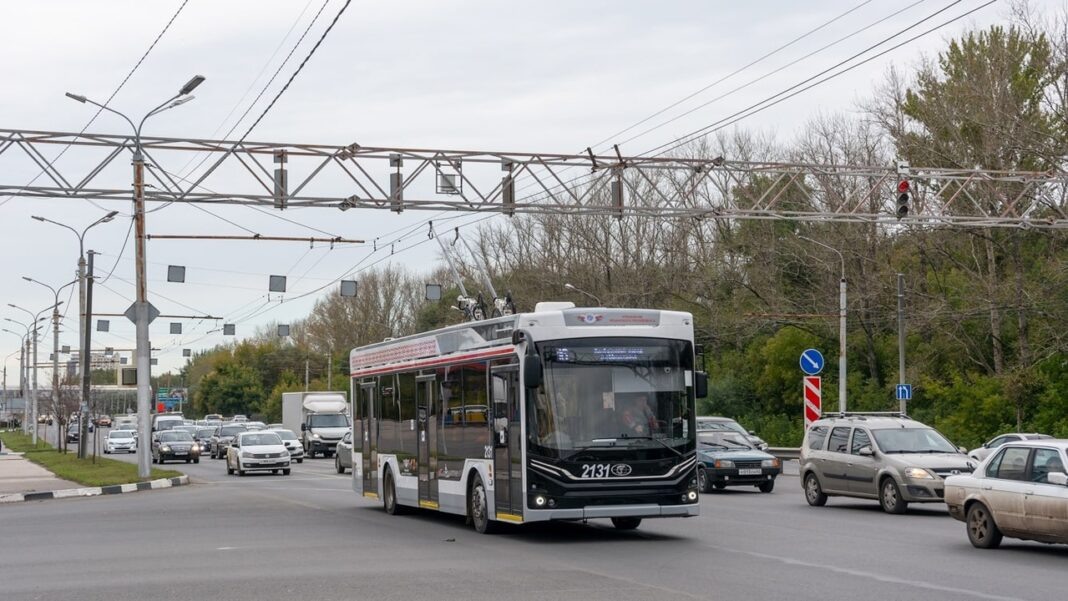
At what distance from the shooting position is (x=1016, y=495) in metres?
15.3

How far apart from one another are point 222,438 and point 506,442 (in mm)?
49419

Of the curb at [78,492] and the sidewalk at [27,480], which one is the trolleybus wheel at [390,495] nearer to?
the curb at [78,492]

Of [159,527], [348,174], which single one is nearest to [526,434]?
[159,527]

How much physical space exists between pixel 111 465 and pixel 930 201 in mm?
28768

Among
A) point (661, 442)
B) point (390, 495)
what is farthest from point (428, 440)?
point (661, 442)

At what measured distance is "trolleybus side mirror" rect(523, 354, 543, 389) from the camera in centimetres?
1681

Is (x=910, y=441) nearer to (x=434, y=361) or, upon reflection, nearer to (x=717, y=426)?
(x=434, y=361)

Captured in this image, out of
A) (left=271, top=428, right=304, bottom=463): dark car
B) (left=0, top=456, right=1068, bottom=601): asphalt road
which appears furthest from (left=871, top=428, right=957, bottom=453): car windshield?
(left=271, top=428, right=304, bottom=463): dark car

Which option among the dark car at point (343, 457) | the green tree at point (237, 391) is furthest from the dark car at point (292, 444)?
the green tree at point (237, 391)

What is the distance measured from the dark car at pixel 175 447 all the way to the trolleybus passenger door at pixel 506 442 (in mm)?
42248

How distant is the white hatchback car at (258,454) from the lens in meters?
44.6

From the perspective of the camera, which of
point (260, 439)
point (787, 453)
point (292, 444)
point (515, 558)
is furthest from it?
point (292, 444)

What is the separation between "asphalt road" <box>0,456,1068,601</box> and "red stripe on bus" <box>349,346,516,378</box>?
250cm

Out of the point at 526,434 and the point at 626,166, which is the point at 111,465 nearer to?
the point at 626,166
